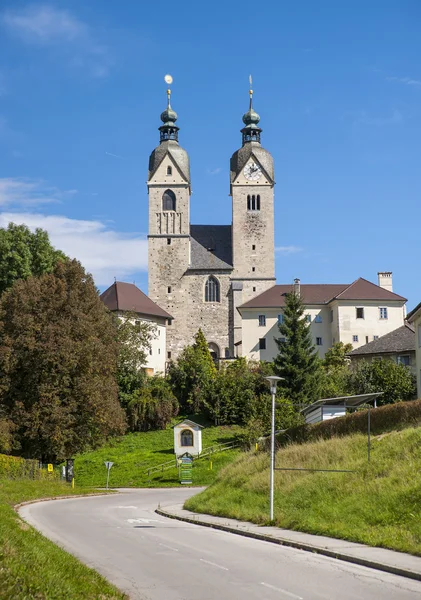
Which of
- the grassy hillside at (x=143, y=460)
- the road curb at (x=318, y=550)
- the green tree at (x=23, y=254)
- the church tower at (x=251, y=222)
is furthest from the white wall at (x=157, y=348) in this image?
the road curb at (x=318, y=550)

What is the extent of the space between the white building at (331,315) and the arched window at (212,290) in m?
5.78

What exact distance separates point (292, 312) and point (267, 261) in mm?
26657

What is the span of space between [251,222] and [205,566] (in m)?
83.5

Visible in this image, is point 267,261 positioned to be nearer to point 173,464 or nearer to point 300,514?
point 173,464

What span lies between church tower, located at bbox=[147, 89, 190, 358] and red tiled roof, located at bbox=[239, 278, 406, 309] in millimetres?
10323

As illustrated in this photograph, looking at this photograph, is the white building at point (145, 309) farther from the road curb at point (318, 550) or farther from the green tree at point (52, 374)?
the road curb at point (318, 550)

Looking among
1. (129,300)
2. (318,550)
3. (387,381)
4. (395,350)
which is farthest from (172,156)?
(318,550)

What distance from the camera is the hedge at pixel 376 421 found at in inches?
1006

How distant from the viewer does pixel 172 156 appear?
315 feet

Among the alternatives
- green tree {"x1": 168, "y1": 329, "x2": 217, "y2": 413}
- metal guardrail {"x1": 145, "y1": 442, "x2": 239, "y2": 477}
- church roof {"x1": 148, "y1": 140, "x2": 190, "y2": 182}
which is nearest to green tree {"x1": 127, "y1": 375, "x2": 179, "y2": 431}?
green tree {"x1": 168, "y1": 329, "x2": 217, "y2": 413}

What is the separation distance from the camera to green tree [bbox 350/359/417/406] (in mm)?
55625

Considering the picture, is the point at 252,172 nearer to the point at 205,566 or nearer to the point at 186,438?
the point at 186,438

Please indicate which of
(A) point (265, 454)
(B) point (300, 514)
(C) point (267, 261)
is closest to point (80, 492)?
(A) point (265, 454)

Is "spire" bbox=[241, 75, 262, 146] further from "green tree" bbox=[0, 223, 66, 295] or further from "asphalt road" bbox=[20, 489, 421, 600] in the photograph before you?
"asphalt road" bbox=[20, 489, 421, 600]
